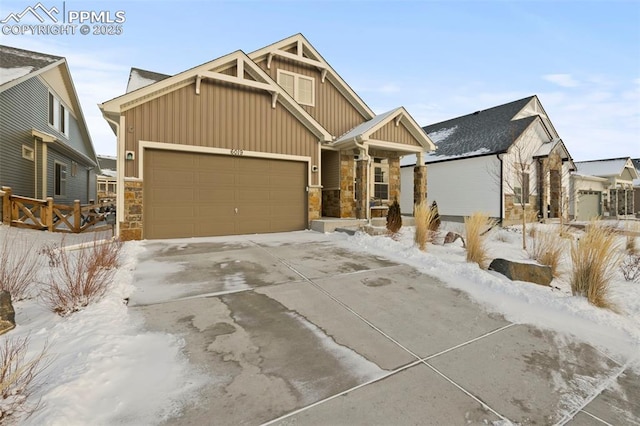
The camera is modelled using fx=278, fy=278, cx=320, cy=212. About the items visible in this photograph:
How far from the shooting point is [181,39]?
401 inches

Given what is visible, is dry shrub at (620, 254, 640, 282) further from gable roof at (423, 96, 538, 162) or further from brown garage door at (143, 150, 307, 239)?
gable roof at (423, 96, 538, 162)

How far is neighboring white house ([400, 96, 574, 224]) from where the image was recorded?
50.0 ft

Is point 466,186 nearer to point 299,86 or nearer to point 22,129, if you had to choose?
point 299,86

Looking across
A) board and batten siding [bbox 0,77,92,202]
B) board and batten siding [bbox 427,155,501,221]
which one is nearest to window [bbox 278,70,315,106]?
board and batten siding [bbox 427,155,501,221]

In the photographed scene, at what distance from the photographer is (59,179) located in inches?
586

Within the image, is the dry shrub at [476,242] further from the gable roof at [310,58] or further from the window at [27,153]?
the window at [27,153]

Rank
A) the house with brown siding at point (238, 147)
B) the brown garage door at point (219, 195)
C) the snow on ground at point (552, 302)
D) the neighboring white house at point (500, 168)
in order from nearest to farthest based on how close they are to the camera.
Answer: the snow on ground at point (552, 302)
the house with brown siding at point (238, 147)
the brown garage door at point (219, 195)
the neighboring white house at point (500, 168)

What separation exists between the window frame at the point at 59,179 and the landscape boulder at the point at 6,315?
14.9 metres

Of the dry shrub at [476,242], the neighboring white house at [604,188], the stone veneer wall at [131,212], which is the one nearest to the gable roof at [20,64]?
the stone veneer wall at [131,212]

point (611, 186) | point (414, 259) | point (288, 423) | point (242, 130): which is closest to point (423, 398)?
point (288, 423)

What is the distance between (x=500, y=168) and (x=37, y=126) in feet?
76.1

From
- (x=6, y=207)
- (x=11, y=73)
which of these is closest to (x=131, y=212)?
(x=6, y=207)

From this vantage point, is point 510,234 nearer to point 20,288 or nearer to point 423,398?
point 423,398

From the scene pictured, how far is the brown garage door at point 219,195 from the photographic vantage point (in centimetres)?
848
